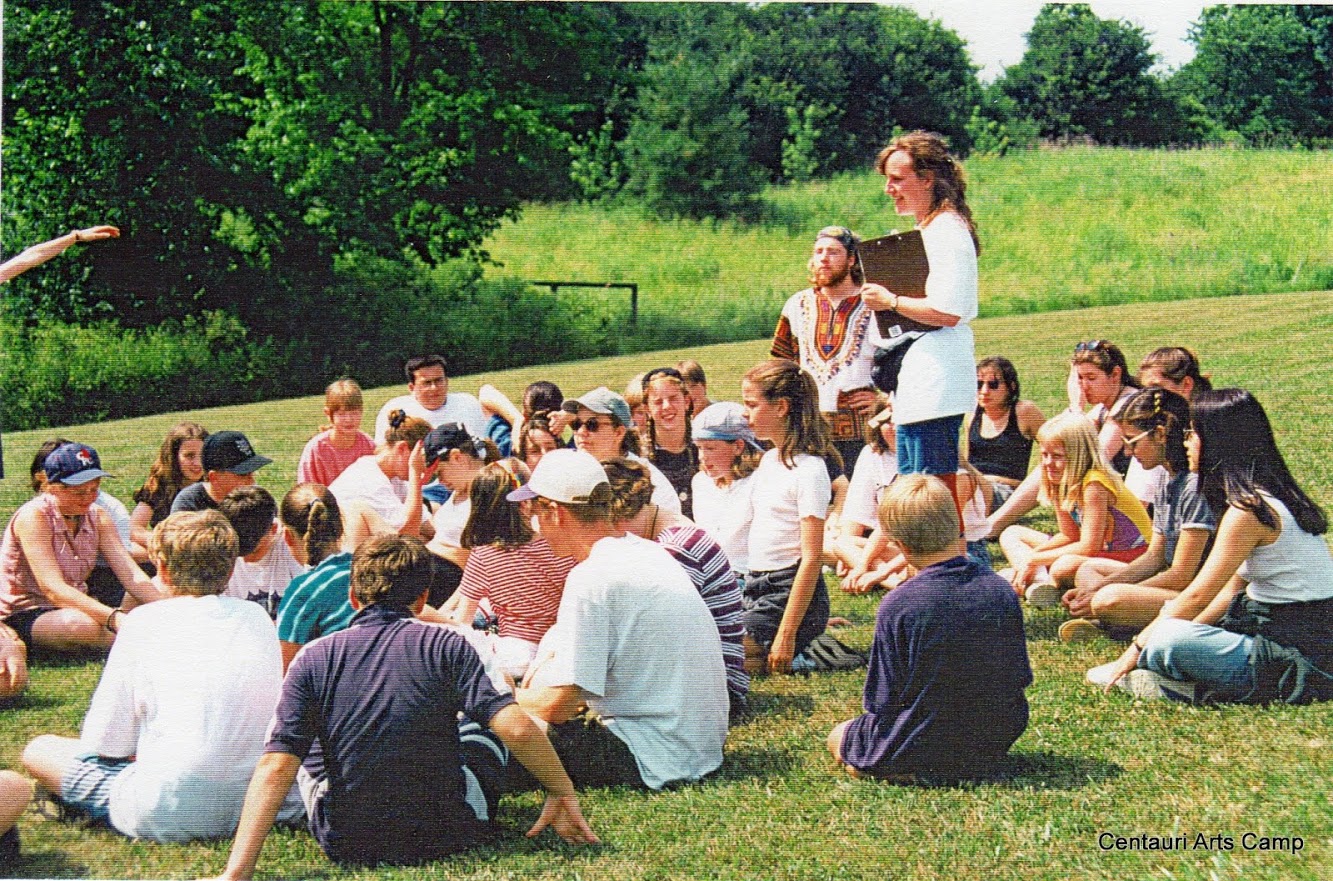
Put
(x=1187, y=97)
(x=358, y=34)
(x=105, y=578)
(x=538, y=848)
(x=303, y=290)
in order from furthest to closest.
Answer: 1. (x=358, y=34)
2. (x=303, y=290)
3. (x=1187, y=97)
4. (x=105, y=578)
5. (x=538, y=848)

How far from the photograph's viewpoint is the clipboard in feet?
16.5

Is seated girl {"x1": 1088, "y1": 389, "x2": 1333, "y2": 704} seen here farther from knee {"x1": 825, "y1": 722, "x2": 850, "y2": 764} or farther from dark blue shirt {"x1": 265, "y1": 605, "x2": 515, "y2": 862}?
dark blue shirt {"x1": 265, "y1": 605, "x2": 515, "y2": 862}

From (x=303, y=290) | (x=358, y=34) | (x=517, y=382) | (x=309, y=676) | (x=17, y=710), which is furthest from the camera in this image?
(x=358, y=34)

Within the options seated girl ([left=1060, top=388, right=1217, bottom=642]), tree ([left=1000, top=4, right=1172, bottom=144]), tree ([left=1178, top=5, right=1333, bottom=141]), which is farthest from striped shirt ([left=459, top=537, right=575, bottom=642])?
tree ([left=1178, top=5, right=1333, bottom=141])

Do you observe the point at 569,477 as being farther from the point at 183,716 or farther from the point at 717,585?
the point at 183,716

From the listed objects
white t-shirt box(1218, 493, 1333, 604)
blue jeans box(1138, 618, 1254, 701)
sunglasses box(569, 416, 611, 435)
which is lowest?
blue jeans box(1138, 618, 1254, 701)

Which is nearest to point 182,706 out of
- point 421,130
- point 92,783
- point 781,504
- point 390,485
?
point 92,783

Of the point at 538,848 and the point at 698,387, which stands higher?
the point at 698,387

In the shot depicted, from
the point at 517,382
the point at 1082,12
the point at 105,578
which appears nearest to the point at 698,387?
the point at 1082,12

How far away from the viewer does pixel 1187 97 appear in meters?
6.46

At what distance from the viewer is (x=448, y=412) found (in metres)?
7.34

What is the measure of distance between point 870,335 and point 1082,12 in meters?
1.67

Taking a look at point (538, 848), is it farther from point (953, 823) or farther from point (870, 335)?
point (870, 335)

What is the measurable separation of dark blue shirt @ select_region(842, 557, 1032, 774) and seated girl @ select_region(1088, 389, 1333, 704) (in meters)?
0.84
